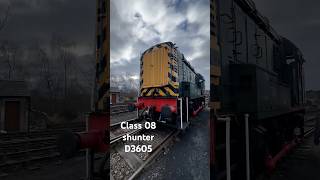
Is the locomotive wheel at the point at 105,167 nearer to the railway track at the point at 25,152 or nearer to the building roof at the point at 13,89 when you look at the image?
the railway track at the point at 25,152

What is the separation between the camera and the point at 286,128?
270 inches

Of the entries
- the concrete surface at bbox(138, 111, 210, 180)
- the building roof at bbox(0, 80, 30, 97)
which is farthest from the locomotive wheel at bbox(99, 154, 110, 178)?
the building roof at bbox(0, 80, 30, 97)

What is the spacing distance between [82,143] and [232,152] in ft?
7.03

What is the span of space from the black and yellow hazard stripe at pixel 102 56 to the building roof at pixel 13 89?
16.5 m

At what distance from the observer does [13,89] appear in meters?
17.1

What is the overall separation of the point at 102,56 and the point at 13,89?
17.4 meters

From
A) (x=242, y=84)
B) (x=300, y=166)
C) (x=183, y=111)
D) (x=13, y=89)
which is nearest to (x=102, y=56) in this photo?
(x=242, y=84)

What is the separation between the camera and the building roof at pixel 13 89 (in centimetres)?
1659

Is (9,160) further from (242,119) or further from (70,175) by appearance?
(242,119)

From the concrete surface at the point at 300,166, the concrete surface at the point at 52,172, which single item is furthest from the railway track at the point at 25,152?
the concrete surface at the point at 300,166

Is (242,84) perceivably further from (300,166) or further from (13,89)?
(13,89)

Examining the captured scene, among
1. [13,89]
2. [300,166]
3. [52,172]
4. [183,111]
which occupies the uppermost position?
[13,89]

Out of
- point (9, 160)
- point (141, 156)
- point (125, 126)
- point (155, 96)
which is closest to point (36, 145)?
point (9, 160)

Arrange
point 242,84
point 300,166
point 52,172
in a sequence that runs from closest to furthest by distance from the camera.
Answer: point 242,84 → point 300,166 → point 52,172
